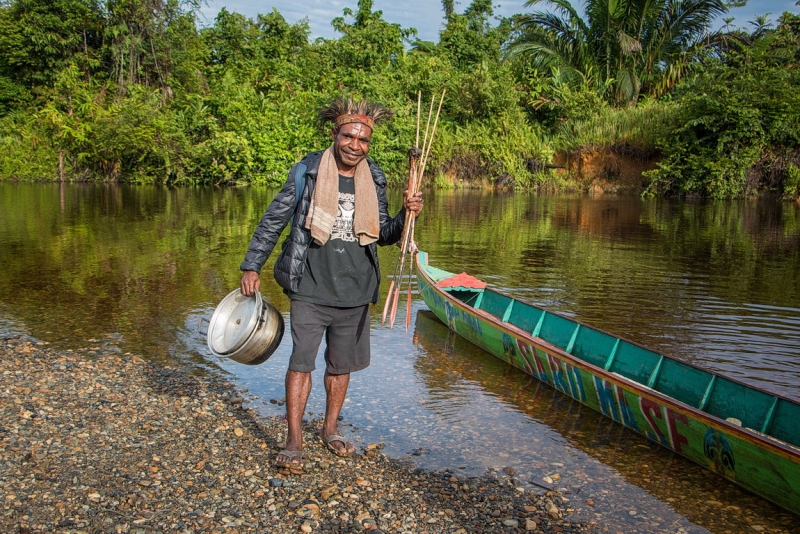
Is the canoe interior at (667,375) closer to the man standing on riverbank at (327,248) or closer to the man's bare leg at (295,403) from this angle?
the man standing on riverbank at (327,248)

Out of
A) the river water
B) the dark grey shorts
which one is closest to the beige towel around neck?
the dark grey shorts

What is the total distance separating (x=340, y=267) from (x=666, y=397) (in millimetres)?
2487

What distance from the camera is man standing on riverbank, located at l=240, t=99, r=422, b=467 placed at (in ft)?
14.2

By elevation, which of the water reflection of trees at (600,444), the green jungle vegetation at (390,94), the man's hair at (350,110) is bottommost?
the water reflection of trees at (600,444)

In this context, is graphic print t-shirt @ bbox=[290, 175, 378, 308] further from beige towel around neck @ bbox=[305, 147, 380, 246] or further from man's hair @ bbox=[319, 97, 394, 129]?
man's hair @ bbox=[319, 97, 394, 129]

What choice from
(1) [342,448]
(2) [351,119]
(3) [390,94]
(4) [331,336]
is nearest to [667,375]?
(1) [342,448]

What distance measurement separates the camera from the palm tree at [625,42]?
3497cm

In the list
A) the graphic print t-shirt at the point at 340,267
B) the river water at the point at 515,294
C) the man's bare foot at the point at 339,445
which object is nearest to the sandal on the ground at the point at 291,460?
the man's bare foot at the point at 339,445

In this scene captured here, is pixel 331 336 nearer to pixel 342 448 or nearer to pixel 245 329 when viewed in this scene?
pixel 245 329

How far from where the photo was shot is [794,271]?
13078mm

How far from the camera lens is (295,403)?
4457 mm

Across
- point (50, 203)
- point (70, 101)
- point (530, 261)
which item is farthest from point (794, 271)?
point (70, 101)

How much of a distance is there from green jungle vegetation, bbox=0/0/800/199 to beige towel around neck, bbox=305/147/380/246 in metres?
27.0

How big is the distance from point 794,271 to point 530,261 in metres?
4.75
